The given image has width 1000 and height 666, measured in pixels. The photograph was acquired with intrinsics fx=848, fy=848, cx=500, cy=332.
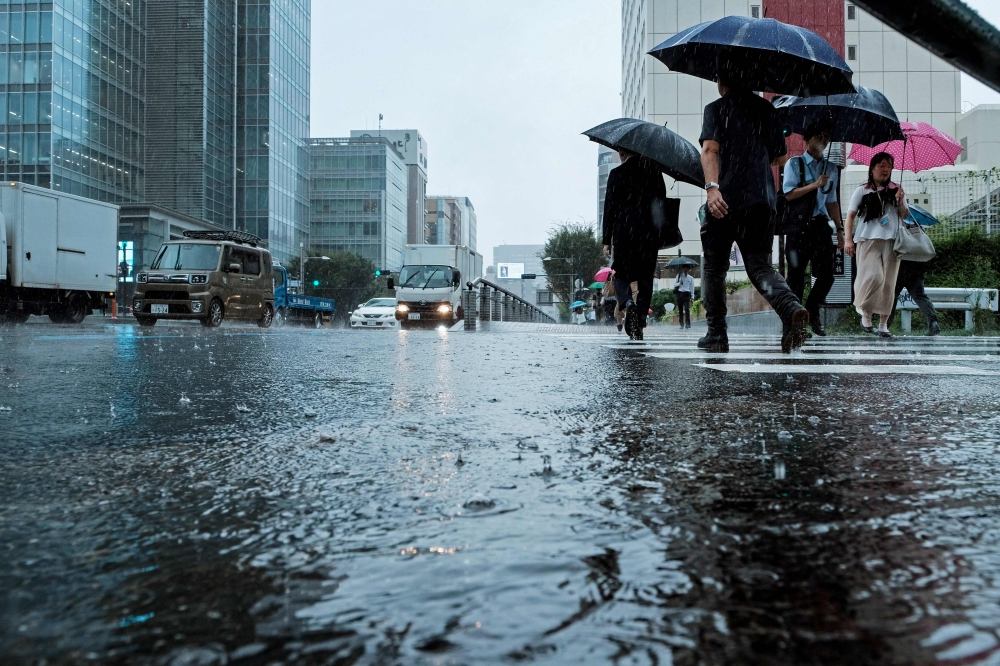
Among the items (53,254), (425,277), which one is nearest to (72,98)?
(53,254)

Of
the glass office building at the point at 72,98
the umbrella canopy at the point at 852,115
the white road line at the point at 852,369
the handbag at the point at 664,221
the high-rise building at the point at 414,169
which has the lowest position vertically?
the white road line at the point at 852,369

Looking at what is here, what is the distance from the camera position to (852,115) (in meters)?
8.68

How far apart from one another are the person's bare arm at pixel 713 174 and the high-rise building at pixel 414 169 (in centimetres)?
14099

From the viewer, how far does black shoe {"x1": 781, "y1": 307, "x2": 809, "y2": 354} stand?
5520 mm

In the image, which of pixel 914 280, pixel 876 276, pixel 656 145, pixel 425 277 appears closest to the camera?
pixel 656 145

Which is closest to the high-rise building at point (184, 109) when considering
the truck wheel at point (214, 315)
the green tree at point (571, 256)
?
the green tree at point (571, 256)

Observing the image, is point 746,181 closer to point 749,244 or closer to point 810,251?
point 749,244

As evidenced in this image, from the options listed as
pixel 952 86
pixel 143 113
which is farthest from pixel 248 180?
pixel 952 86

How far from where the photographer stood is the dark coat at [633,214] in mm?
8227

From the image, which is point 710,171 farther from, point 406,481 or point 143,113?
point 143,113

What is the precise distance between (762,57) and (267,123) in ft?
224

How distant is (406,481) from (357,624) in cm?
78

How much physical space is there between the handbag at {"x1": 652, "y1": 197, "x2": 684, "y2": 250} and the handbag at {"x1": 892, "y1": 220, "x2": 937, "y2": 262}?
8.19ft

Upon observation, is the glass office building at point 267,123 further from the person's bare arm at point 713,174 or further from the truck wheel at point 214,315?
the person's bare arm at point 713,174
